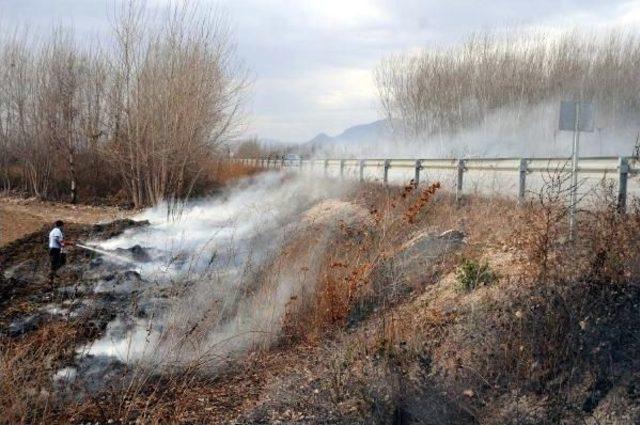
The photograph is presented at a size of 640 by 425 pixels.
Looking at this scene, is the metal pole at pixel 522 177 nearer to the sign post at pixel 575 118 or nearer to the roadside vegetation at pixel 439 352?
the roadside vegetation at pixel 439 352

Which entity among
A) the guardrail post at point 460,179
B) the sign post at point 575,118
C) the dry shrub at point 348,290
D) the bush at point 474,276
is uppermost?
the sign post at point 575,118

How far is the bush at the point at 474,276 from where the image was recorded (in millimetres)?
8039

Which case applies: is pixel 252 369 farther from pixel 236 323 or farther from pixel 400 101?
pixel 400 101

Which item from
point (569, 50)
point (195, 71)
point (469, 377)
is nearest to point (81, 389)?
point (469, 377)

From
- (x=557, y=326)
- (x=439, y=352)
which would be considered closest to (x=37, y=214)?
(x=439, y=352)

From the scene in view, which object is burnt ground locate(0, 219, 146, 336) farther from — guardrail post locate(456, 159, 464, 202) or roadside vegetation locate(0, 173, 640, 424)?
guardrail post locate(456, 159, 464, 202)

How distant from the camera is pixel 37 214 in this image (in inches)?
1125

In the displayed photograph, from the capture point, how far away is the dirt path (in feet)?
78.6

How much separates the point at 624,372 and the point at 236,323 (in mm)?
5586

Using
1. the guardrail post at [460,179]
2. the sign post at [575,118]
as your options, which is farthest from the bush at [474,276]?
the guardrail post at [460,179]

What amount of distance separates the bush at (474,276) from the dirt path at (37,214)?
17476 millimetres

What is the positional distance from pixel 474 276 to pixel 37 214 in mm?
25167

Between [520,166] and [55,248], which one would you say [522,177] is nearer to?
[520,166]

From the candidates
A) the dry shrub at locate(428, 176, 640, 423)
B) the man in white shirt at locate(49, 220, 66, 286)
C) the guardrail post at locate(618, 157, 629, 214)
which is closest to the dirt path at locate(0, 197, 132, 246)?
the man in white shirt at locate(49, 220, 66, 286)
